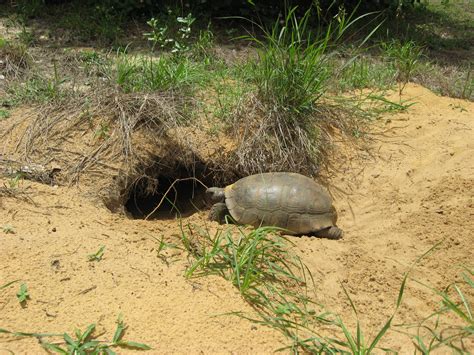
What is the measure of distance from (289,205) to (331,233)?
17.5 inches

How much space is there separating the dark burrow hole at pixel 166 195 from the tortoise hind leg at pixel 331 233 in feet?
4.20

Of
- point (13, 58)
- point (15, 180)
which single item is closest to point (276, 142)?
point (15, 180)

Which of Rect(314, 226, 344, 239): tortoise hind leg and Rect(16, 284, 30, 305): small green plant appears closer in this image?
Rect(16, 284, 30, 305): small green plant

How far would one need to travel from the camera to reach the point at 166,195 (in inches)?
214

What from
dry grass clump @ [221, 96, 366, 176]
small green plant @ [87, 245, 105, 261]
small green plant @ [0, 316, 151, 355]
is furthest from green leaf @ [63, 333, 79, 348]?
dry grass clump @ [221, 96, 366, 176]

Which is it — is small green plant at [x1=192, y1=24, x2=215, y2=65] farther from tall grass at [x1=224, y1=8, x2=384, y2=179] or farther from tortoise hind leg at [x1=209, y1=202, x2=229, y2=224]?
tortoise hind leg at [x1=209, y1=202, x2=229, y2=224]

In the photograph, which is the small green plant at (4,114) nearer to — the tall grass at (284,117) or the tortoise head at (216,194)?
the tortoise head at (216,194)

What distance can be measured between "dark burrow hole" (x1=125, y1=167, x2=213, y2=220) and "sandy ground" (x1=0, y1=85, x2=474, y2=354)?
47 centimetres

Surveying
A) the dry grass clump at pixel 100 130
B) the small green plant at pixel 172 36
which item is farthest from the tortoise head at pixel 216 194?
the small green plant at pixel 172 36

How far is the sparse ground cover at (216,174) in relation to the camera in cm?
276

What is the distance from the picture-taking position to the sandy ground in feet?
8.66

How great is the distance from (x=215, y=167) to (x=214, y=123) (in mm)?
449

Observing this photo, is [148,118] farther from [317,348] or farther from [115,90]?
[317,348]

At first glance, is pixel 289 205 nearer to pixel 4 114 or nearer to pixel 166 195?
pixel 166 195
